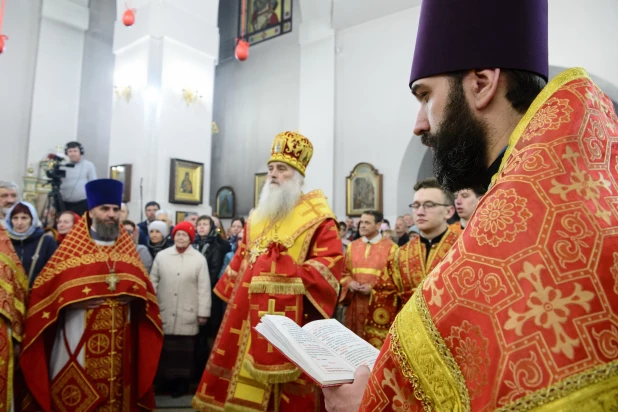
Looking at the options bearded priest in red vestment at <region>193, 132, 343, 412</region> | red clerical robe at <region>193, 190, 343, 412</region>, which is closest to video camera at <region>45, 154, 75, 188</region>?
bearded priest in red vestment at <region>193, 132, 343, 412</region>

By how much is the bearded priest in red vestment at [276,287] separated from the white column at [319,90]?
668cm

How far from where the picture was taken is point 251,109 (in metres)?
14.2

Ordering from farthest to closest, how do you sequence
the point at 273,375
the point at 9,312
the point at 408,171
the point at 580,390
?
the point at 408,171 → the point at 9,312 → the point at 273,375 → the point at 580,390

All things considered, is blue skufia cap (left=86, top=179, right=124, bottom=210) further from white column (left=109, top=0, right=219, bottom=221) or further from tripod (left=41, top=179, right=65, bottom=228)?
white column (left=109, top=0, right=219, bottom=221)

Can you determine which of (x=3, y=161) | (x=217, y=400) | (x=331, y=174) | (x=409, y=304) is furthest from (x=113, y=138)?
(x=409, y=304)

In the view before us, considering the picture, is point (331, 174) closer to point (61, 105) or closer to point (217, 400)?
point (61, 105)

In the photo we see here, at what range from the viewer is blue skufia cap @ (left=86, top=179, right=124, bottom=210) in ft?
12.4

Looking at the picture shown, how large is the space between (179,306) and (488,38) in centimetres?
486

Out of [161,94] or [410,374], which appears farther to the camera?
[161,94]

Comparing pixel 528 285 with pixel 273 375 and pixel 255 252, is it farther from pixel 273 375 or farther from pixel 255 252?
pixel 255 252

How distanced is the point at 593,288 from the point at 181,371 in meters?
5.27

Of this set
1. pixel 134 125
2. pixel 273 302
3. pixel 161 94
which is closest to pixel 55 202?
pixel 134 125

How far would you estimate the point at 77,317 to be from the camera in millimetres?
3434

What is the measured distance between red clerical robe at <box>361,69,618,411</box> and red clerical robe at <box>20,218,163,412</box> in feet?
10.2
